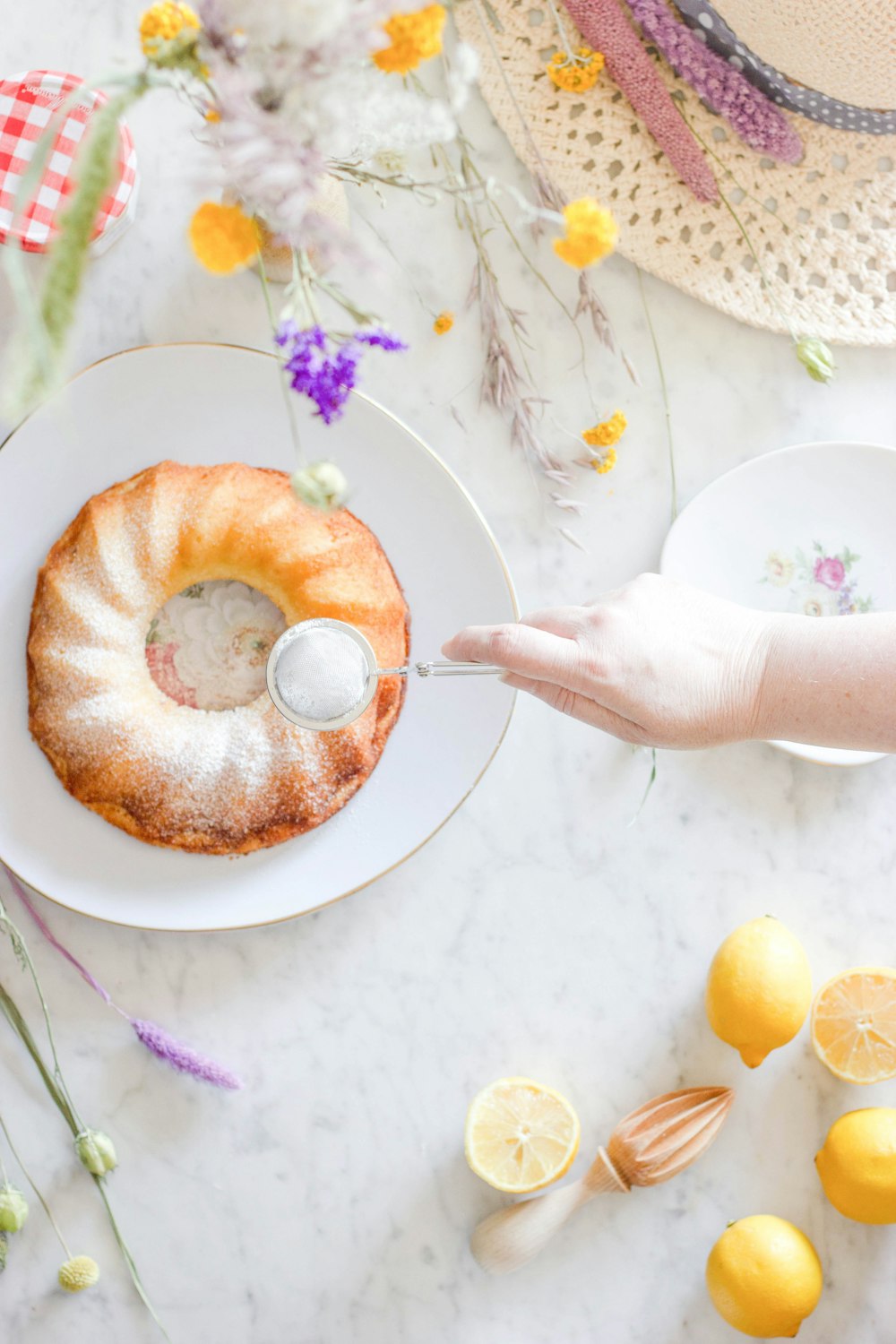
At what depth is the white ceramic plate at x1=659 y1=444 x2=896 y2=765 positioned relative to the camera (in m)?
1.32

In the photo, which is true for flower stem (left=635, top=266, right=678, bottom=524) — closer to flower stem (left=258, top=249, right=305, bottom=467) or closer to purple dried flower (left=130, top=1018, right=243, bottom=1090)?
flower stem (left=258, top=249, right=305, bottom=467)

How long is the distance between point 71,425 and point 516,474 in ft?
1.74

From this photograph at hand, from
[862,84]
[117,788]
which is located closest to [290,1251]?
[117,788]

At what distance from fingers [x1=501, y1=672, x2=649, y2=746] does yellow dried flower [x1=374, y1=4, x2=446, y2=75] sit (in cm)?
55

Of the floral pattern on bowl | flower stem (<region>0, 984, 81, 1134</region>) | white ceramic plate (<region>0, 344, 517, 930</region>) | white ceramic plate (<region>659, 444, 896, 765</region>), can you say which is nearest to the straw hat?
white ceramic plate (<region>659, 444, 896, 765</region>)

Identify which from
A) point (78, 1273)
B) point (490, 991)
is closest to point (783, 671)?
point (490, 991)

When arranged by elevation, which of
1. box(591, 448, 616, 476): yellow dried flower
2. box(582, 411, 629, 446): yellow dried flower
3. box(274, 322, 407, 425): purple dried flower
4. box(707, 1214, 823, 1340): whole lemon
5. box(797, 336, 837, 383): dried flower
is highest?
box(274, 322, 407, 425): purple dried flower

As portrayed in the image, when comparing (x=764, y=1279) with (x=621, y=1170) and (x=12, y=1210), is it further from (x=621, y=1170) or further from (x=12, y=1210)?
(x=12, y=1210)

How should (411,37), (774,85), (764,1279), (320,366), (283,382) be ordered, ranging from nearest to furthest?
(411,37) → (320,366) → (283,382) → (774,85) → (764,1279)

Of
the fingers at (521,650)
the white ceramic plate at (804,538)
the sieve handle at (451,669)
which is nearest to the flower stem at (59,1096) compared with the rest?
the sieve handle at (451,669)

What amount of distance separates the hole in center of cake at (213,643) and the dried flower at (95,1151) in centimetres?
54

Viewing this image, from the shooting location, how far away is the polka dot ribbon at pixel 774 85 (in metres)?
1.12

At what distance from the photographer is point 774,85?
1.15 metres

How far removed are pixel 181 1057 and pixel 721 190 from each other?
1.24 meters
